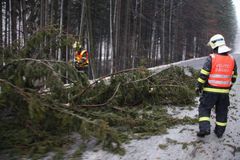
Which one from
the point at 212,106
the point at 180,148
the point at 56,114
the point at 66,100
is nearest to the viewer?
the point at 56,114

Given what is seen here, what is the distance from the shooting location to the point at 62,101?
6.18 metres

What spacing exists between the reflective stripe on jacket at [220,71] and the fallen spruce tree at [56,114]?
126cm

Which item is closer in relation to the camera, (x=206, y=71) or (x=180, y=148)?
(x=180, y=148)

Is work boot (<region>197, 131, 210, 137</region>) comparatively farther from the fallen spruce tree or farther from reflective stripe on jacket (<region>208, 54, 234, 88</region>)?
reflective stripe on jacket (<region>208, 54, 234, 88</region>)

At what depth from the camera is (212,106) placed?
6.05 meters

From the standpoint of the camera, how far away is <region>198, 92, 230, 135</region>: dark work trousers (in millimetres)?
5977

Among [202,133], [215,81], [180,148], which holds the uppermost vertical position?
[215,81]

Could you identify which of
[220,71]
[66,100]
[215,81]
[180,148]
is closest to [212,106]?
[215,81]

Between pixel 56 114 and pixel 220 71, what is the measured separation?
277 cm

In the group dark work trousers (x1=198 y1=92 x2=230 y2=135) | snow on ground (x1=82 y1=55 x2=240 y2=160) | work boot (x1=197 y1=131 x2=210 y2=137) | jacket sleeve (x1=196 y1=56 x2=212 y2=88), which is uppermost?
jacket sleeve (x1=196 y1=56 x2=212 y2=88)

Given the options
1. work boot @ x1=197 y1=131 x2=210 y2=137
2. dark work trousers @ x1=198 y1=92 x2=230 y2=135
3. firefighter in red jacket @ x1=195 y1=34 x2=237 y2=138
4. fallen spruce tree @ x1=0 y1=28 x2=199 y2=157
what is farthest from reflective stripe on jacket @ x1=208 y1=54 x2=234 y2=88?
fallen spruce tree @ x1=0 y1=28 x2=199 y2=157

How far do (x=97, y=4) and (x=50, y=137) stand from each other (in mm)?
24615

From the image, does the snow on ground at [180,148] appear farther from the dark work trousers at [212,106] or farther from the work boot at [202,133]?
the dark work trousers at [212,106]

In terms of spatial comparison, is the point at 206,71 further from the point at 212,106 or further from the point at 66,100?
the point at 66,100
